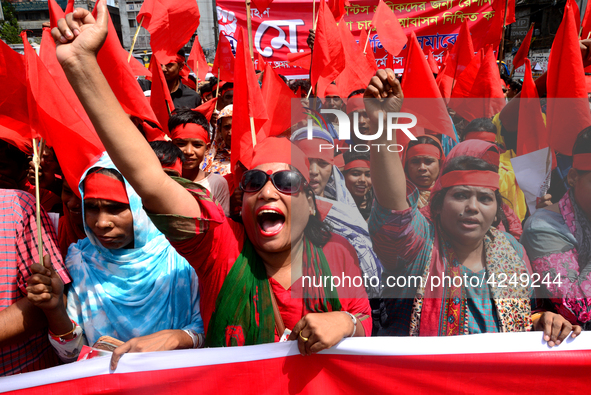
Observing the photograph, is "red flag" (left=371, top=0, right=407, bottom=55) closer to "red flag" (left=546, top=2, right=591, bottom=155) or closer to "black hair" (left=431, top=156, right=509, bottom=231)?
"red flag" (left=546, top=2, right=591, bottom=155)

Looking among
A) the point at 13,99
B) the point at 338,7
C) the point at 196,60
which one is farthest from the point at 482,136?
the point at 196,60

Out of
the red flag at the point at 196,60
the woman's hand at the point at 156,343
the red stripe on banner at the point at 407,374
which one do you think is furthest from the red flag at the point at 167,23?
the red stripe on banner at the point at 407,374

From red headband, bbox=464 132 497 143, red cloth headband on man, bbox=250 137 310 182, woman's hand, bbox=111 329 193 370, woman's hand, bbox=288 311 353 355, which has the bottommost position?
woman's hand, bbox=111 329 193 370

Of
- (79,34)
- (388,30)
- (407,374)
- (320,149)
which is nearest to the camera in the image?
(79,34)

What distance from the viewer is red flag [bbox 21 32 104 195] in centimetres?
163

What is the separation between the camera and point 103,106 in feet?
3.66

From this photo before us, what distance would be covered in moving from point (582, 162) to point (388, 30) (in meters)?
3.38

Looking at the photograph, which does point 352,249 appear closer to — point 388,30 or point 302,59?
point 388,30

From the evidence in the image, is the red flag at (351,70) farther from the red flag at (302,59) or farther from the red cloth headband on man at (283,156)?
the red cloth headband on man at (283,156)

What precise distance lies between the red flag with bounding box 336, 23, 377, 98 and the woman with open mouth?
7.82 feet

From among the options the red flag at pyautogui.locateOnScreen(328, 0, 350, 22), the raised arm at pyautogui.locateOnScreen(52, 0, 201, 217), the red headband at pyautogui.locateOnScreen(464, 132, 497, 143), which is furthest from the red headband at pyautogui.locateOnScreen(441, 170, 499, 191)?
the red flag at pyautogui.locateOnScreen(328, 0, 350, 22)

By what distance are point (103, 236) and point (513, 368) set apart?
5.22 feet

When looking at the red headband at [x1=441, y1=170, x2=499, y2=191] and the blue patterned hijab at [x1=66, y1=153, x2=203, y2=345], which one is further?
the blue patterned hijab at [x1=66, y1=153, x2=203, y2=345]

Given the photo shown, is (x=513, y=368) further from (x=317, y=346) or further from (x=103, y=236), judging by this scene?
(x=103, y=236)
